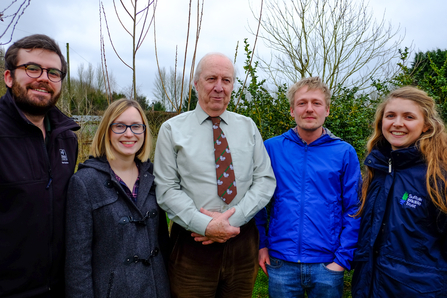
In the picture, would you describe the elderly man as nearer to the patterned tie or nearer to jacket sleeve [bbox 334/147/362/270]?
the patterned tie

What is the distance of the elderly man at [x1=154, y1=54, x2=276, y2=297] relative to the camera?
219cm

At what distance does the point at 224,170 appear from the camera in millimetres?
2297

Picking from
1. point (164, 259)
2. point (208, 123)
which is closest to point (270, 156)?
point (208, 123)

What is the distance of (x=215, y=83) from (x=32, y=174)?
56.4 inches

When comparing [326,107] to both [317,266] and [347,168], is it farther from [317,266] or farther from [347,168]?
[317,266]

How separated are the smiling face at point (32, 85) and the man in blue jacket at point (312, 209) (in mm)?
1791

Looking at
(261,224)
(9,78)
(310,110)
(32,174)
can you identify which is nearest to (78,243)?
(32,174)

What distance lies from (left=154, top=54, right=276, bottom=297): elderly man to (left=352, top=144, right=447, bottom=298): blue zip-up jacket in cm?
75

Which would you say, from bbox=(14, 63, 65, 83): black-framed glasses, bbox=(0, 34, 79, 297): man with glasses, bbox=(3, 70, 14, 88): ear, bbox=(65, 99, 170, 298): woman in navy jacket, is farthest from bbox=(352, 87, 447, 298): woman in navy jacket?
bbox=(3, 70, 14, 88): ear

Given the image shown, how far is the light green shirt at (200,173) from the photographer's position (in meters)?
2.17

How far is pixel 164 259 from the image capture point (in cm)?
229

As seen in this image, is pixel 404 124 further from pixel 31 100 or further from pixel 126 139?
pixel 31 100

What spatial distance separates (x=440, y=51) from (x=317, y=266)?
13.4 metres

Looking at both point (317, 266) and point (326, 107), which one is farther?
point (326, 107)
